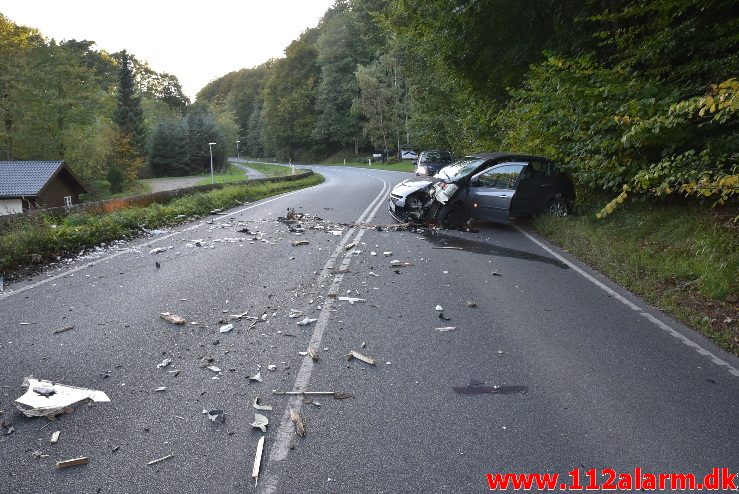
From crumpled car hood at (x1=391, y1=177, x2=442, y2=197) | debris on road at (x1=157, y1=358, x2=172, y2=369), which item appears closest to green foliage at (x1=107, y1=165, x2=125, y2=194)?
crumpled car hood at (x1=391, y1=177, x2=442, y2=197)

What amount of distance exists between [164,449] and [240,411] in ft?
1.94

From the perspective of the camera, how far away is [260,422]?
347cm

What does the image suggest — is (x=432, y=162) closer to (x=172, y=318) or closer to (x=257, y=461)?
(x=172, y=318)

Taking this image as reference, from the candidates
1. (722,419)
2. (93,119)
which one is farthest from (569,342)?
(93,119)

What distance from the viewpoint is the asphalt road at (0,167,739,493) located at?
9.89 feet

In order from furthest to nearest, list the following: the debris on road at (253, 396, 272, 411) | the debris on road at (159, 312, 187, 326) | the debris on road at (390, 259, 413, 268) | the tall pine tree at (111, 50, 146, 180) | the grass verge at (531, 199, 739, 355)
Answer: the tall pine tree at (111, 50, 146, 180)
the debris on road at (390, 259, 413, 268)
the grass verge at (531, 199, 739, 355)
the debris on road at (159, 312, 187, 326)
the debris on road at (253, 396, 272, 411)

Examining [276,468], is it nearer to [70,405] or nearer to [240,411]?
[240,411]

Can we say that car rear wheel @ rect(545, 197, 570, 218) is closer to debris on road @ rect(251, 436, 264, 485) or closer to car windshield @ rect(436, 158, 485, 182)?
car windshield @ rect(436, 158, 485, 182)

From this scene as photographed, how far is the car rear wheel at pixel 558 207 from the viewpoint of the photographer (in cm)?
1257

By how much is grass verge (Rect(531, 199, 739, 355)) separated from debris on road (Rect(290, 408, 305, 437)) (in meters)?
4.20

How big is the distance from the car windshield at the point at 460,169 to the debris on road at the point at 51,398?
389 inches

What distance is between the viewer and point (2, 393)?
3846 millimetres

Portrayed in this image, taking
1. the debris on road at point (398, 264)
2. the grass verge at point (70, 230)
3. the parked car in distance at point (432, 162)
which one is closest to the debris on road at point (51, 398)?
the grass verge at point (70, 230)

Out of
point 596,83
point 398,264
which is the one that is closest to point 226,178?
point 596,83
